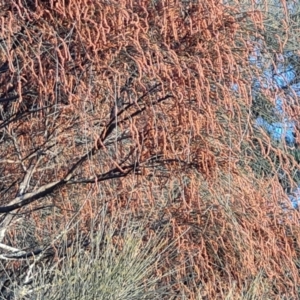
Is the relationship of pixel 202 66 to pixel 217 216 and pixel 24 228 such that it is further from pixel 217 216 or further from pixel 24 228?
pixel 24 228

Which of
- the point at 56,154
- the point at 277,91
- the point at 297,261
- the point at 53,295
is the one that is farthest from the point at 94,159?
the point at 297,261

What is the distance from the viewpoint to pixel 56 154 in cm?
426

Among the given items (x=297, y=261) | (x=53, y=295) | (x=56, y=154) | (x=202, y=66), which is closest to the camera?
(x=202, y=66)

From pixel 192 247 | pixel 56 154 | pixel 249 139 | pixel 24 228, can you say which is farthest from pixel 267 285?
pixel 24 228

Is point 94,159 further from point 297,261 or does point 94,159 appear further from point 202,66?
point 297,261

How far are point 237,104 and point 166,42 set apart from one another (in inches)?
21.1

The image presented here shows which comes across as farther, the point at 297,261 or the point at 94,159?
the point at 297,261

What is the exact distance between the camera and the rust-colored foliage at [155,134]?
3352 mm

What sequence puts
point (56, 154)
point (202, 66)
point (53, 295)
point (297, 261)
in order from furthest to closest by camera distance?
1. point (297, 261)
2. point (56, 154)
3. point (53, 295)
4. point (202, 66)

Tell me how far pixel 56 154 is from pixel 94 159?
0.90ft

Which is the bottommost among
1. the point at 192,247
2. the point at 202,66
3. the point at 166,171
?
the point at 192,247

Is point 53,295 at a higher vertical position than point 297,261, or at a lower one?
higher

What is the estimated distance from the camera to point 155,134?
349cm

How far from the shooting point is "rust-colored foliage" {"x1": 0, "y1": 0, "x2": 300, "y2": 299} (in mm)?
3352
